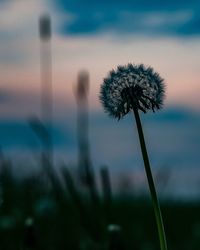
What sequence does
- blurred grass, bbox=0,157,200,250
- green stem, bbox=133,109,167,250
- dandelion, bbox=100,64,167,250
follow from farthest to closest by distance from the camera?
blurred grass, bbox=0,157,200,250, dandelion, bbox=100,64,167,250, green stem, bbox=133,109,167,250

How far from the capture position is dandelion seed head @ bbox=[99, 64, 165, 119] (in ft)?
7.38

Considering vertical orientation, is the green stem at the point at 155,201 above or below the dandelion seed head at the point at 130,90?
below

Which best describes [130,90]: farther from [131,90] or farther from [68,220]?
[68,220]

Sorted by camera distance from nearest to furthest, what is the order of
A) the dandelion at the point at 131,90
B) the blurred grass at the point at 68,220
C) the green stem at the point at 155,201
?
the green stem at the point at 155,201
the dandelion at the point at 131,90
the blurred grass at the point at 68,220

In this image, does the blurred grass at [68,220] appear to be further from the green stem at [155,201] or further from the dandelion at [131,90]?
the green stem at [155,201]

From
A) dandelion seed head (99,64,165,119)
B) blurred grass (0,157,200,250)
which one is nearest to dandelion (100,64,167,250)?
dandelion seed head (99,64,165,119)

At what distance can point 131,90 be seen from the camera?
90.7 inches

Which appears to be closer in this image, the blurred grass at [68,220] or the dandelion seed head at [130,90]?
the dandelion seed head at [130,90]

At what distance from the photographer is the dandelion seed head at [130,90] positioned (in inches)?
88.5

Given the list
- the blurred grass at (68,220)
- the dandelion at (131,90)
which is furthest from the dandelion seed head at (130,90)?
the blurred grass at (68,220)

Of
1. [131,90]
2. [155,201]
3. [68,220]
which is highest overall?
[68,220]

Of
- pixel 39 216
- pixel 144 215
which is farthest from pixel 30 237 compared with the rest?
pixel 144 215

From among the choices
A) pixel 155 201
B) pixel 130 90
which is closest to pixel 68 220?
pixel 130 90

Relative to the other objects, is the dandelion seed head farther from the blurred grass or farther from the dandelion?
the blurred grass
